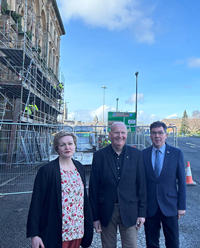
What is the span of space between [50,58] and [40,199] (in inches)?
1132

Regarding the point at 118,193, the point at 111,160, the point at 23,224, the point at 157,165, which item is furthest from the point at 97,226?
the point at 23,224

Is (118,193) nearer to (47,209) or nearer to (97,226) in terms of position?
(97,226)

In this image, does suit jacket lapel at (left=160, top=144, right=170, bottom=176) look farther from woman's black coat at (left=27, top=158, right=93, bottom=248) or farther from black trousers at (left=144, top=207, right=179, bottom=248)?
woman's black coat at (left=27, top=158, right=93, bottom=248)

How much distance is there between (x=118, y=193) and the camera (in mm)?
2502

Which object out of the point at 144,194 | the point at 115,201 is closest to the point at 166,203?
the point at 144,194

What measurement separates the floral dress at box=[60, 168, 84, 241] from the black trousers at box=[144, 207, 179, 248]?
3.38 feet

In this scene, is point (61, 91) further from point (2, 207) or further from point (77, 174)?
point (77, 174)

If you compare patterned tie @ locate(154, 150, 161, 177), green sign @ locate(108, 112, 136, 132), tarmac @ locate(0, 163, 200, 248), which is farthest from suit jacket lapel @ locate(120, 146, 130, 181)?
green sign @ locate(108, 112, 136, 132)

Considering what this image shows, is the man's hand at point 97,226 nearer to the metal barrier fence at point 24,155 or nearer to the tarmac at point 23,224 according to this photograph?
the tarmac at point 23,224

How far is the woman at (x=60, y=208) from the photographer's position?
2162 mm

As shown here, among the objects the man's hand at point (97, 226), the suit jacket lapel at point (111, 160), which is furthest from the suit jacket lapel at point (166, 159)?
the man's hand at point (97, 226)

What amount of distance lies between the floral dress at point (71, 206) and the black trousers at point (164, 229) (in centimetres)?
103

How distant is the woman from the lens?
2.16m

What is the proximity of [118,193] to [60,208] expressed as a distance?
716 mm
